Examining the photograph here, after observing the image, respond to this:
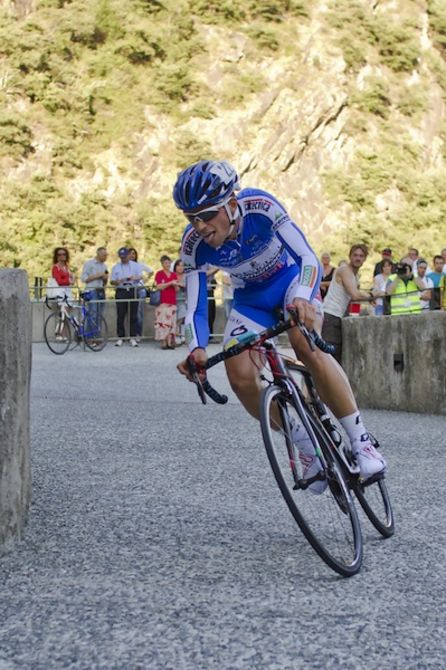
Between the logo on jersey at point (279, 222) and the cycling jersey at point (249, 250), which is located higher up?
the logo on jersey at point (279, 222)

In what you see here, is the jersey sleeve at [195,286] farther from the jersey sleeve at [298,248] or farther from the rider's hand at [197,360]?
the jersey sleeve at [298,248]

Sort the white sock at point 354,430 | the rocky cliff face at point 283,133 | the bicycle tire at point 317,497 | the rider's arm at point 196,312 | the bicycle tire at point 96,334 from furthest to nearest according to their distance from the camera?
the rocky cliff face at point 283,133 → the bicycle tire at point 96,334 → the white sock at point 354,430 → the rider's arm at point 196,312 → the bicycle tire at point 317,497

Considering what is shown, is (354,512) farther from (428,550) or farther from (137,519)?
(137,519)

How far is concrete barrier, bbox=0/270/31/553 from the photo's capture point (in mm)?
4297

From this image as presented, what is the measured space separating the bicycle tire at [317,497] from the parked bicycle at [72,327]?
1612cm

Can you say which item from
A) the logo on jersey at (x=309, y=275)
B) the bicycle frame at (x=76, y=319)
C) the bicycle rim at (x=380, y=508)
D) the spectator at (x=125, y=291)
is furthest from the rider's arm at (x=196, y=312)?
the spectator at (x=125, y=291)

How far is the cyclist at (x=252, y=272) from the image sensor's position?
425cm

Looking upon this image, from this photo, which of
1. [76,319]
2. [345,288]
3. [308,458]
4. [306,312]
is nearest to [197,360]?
[306,312]

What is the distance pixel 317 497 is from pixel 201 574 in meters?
0.55

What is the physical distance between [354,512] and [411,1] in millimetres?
54669

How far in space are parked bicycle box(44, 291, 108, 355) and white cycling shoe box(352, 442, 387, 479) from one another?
15.8 m

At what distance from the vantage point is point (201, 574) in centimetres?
410

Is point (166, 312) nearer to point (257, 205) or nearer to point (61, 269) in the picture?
point (61, 269)

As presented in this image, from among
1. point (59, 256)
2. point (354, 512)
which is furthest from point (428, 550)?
point (59, 256)
